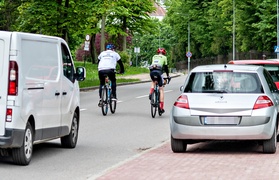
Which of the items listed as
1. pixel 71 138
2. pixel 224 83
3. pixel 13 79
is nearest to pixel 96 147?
pixel 71 138

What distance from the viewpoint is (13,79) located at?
1105 centimetres

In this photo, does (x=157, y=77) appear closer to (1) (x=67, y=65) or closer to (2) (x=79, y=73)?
(2) (x=79, y=73)

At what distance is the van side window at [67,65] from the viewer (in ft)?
44.0

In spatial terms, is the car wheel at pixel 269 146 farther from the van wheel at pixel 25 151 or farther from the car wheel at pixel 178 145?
the van wheel at pixel 25 151

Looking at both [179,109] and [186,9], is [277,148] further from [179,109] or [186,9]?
[186,9]

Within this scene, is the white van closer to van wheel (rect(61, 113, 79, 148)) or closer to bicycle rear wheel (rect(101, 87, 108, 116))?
van wheel (rect(61, 113, 79, 148))

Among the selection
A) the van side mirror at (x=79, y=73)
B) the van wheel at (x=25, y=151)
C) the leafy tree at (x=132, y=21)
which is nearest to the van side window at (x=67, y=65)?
the van side mirror at (x=79, y=73)

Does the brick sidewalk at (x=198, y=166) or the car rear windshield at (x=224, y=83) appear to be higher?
the car rear windshield at (x=224, y=83)

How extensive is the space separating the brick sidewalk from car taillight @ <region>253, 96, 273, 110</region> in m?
0.71

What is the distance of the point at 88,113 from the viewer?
22844 mm

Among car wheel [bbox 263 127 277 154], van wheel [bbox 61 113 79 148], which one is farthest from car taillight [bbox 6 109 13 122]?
car wheel [bbox 263 127 277 154]

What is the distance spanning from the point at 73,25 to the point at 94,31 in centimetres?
3505

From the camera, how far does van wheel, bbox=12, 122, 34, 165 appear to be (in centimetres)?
1127

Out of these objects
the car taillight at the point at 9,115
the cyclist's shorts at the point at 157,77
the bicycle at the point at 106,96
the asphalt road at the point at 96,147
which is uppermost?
the cyclist's shorts at the point at 157,77
